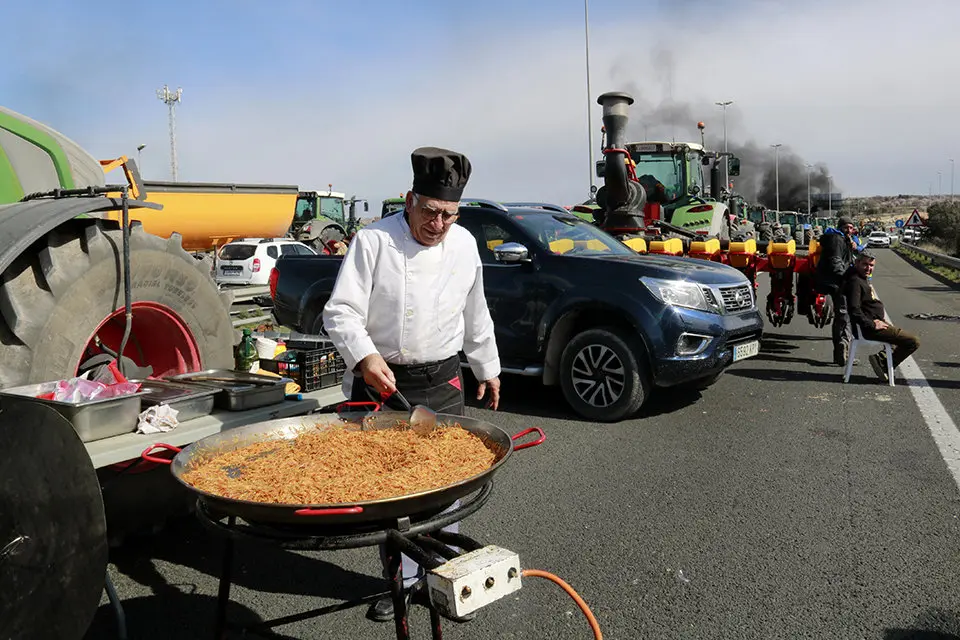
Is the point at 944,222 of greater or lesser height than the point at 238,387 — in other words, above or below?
above

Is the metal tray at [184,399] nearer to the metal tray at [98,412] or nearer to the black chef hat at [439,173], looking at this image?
the metal tray at [98,412]

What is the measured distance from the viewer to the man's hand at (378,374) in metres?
2.90

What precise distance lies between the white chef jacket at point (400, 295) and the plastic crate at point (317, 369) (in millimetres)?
810

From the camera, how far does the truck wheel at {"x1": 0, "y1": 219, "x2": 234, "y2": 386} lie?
10.4ft

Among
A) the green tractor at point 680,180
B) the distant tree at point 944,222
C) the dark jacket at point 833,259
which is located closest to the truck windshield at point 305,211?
the green tractor at point 680,180

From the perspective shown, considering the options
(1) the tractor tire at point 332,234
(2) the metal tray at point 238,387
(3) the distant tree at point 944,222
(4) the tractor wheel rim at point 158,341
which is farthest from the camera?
(3) the distant tree at point 944,222

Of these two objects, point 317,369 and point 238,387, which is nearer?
point 238,387

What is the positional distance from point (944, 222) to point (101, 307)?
168 ft

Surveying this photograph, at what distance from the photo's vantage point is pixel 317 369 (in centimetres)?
411

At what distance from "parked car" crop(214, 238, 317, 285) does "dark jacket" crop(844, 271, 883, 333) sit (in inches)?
626

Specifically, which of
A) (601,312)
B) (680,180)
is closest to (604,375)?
(601,312)

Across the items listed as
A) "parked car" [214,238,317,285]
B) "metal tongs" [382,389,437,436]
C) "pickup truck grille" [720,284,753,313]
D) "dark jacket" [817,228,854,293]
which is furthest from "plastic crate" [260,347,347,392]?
"parked car" [214,238,317,285]

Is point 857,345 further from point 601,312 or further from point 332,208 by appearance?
point 332,208

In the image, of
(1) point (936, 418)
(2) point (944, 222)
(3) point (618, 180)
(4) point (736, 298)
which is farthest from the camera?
(2) point (944, 222)
